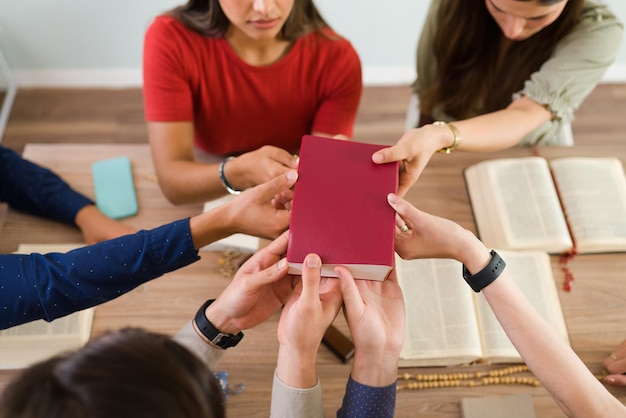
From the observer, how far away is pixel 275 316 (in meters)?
1.18

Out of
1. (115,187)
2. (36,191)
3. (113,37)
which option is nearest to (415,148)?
(115,187)

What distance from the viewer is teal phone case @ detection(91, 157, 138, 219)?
4.46 feet

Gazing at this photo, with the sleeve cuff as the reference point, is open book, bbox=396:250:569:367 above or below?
below

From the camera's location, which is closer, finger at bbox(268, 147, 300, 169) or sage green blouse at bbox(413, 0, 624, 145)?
finger at bbox(268, 147, 300, 169)

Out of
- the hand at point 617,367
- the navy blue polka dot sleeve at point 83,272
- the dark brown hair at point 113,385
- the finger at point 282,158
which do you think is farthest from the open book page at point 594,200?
the dark brown hair at point 113,385

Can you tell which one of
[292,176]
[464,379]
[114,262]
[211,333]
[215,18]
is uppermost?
[215,18]

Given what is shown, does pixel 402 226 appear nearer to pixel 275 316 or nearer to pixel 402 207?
pixel 402 207

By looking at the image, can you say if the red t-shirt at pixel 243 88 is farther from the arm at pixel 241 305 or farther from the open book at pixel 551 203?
the arm at pixel 241 305

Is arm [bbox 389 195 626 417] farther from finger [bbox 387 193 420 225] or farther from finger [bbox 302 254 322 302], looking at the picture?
finger [bbox 302 254 322 302]

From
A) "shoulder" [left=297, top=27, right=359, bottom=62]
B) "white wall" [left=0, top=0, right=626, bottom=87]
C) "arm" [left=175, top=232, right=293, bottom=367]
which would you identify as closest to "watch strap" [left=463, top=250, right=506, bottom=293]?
"arm" [left=175, top=232, right=293, bottom=367]

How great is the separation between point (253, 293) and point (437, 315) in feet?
1.39

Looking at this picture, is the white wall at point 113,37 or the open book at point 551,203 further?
the white wall at point 113,37

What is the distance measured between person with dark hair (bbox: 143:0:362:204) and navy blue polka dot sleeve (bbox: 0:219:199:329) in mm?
275

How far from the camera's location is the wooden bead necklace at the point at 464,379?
3.65 feet
